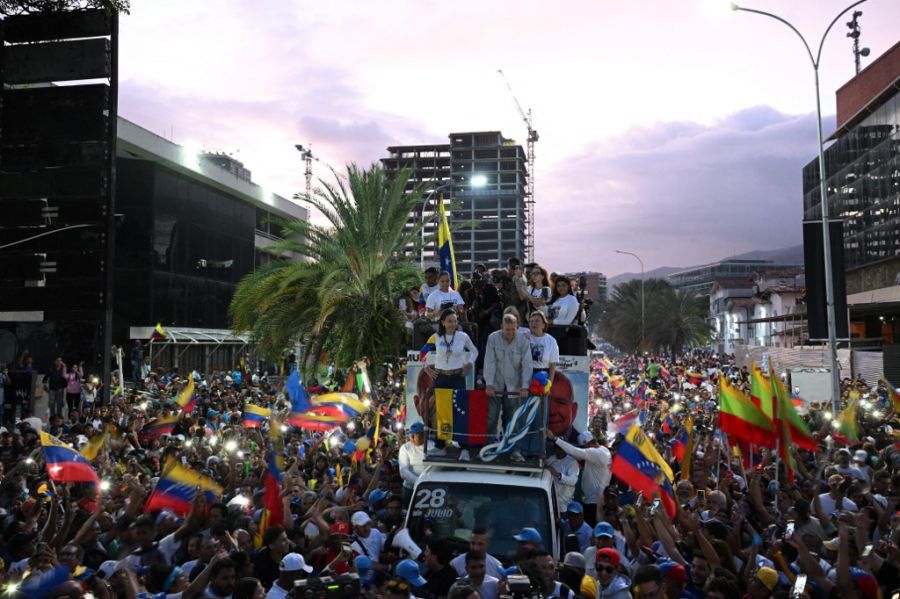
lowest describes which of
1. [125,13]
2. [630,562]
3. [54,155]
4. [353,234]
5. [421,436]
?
[630,562]

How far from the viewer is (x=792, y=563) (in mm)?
6359

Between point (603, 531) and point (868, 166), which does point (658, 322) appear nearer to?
point (868, 166)

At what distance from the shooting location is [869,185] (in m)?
50.3

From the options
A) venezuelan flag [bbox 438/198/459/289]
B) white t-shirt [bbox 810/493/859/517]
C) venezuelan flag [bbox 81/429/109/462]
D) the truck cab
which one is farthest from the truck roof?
venezuelan flag [bbox 438/198/459/289]

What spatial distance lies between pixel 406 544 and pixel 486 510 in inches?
28.2

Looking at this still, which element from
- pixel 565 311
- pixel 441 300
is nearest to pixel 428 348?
pixel 441 300

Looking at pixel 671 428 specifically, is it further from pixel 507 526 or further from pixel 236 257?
pixel 236 257

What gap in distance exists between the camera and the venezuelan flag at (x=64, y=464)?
8.70m

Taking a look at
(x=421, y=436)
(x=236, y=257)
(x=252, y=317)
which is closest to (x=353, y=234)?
(x=252, y=317)

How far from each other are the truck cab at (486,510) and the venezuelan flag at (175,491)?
2.06m

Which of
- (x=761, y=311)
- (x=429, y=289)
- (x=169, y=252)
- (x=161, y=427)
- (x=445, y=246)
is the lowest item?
(x=161, y=427)

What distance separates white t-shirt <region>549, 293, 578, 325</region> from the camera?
10.5 metres

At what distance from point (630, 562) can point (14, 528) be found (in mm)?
5184

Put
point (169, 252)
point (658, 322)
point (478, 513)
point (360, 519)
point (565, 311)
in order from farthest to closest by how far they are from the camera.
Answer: point (658, 322), point (169, 252), point (565, 311), point (360, 519), point (478, 513)
